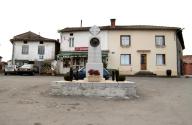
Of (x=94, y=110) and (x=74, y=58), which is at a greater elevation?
(x=74, y=58)

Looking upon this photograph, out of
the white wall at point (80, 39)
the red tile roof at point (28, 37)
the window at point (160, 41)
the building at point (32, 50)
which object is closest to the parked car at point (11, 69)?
the white wall at point (80, 39)

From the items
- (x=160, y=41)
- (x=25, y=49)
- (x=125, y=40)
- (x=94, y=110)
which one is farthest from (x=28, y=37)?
(x=94, y=110)

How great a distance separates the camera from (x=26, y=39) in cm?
4184

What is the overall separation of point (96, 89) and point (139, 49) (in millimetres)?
23416

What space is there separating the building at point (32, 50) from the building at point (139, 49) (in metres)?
4.96

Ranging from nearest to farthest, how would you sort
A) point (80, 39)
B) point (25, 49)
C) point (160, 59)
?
1. point (160, 59)
2. point (80, 39)
3. point (25, 49)

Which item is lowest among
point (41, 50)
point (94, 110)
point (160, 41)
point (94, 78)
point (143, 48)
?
point (94, 110)

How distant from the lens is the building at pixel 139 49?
119ft

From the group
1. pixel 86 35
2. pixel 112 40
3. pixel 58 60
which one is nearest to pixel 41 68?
pixel 58 60

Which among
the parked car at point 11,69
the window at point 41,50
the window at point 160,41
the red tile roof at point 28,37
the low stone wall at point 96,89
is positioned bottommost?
the low stone wall at point 96,89

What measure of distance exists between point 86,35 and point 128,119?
2993 cm

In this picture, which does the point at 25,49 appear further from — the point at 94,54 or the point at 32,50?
the point at 94,54

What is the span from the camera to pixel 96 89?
14227mm

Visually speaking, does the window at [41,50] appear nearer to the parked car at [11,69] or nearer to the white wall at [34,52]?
the white wall at [34,52]
